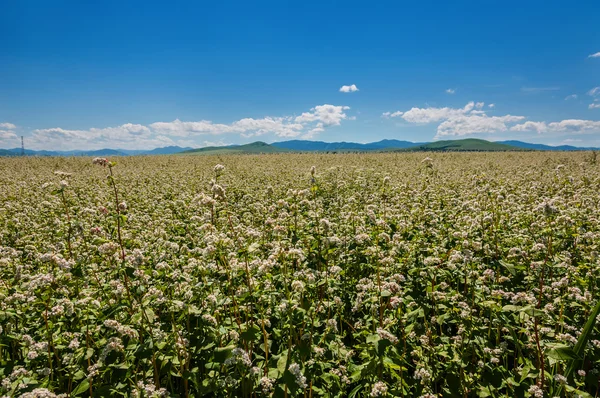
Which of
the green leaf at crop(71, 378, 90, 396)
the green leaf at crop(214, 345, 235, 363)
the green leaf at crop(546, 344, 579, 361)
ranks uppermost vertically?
the green leaf at crop(546, 344, 579, 361)

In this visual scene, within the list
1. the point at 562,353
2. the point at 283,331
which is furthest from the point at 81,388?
the point at 562,353

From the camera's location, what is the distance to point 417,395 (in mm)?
4012

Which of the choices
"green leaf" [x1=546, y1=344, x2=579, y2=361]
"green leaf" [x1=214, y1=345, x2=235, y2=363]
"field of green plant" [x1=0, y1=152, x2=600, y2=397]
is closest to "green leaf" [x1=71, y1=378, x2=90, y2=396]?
"field of green plant" [x1=0, y1=152, x2=600, y2=397]

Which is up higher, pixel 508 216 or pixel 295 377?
pixel 508 216

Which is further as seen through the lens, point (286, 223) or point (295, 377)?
point (286, 223)

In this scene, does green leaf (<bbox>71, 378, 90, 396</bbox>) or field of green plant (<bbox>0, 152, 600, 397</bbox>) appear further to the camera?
field of green plant (<bbox>0, 152, 600, 397</bbox>)

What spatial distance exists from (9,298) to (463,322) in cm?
660

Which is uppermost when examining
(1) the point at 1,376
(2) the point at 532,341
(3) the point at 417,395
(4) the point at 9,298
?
(4) the point at 9,298

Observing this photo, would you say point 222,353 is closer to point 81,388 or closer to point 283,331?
point 283,331

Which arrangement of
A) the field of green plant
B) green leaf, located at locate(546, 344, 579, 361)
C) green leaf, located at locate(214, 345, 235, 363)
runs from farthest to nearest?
the field of green plant
green leaf, located at locate(214, 345, 235, 363)
green leaf, located at locate(546, 344, 579, 361)

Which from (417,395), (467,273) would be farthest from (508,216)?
(417,395)

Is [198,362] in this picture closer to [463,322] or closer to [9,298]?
[9,298]

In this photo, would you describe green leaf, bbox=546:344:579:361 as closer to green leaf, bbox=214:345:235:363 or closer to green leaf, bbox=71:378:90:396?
green leaf, bbox=214:345:235:363

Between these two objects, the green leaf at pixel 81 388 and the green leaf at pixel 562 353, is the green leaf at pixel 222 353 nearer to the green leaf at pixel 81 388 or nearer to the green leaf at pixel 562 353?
the green leaf at pixel 81 388
